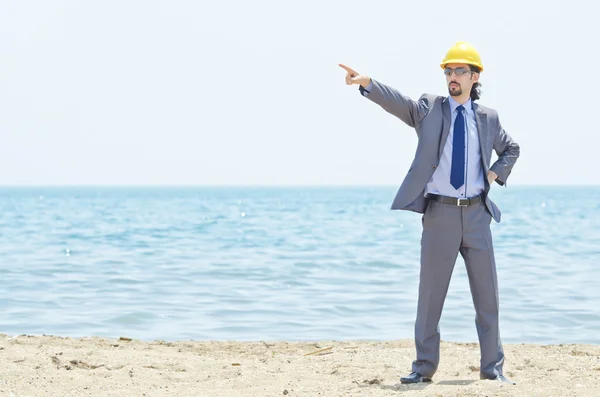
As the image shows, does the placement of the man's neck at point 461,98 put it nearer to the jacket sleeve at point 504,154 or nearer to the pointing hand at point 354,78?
the jacket sleeve at point 504,154

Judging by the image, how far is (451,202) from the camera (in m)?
5.54

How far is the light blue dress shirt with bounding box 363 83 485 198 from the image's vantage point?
557 centimetres

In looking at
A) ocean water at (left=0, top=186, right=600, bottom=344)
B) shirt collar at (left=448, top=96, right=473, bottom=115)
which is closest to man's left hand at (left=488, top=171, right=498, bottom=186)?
shirt collar at (left=448, top=96, right=473, bottom=115)

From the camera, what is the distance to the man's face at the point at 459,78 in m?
5.55

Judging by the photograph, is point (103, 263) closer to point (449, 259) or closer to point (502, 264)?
point (502, 264)

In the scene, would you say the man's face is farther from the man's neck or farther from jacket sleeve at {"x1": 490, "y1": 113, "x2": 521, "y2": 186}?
jacket sleeve at {"x1": 490, "y1": 113, "x2": 521, "y2": 186}

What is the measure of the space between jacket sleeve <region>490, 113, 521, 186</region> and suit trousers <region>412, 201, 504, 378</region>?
231 mm

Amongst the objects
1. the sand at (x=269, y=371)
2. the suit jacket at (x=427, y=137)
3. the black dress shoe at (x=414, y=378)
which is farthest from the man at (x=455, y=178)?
the sand at (x=269, y=371)

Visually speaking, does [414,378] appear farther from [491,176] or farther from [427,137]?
[427,137]

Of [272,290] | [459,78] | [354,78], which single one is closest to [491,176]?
[459,78]

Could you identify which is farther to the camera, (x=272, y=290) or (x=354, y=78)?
(x=272, y=290)

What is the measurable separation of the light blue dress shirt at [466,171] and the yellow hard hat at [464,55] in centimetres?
31

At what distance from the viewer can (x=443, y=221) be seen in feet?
18.2

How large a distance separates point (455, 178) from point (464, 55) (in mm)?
758
